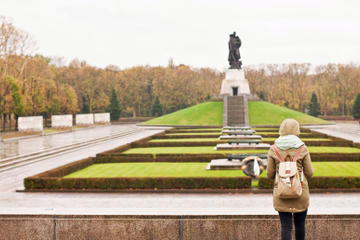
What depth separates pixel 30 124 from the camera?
41625 millimetres

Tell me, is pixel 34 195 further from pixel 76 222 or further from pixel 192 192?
pixel 76 222

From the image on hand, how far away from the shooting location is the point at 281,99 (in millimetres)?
84438

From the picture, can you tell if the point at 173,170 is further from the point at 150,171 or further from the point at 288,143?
the point at 288,143

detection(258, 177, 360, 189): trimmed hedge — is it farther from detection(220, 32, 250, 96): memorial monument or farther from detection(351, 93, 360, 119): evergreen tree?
detection(351, 93, 360, 119): evergreen tree

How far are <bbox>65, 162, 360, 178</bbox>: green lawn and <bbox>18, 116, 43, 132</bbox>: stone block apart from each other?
2579 centimetres

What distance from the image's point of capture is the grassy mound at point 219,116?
1914 inches

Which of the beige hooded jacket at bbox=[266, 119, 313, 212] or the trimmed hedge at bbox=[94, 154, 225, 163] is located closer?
the beige hooded jacket at bbox=[266, 119, 313, 212]

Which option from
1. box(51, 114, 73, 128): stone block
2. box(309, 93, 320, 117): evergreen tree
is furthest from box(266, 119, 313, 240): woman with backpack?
box(309, 93, 320, 117): evergreen tree

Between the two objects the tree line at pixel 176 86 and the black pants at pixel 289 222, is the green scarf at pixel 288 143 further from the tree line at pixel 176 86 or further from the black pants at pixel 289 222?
the tree line at pixel 176 86

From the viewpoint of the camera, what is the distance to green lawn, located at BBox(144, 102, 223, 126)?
4953 cm

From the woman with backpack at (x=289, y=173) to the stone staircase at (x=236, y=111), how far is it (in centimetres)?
4052

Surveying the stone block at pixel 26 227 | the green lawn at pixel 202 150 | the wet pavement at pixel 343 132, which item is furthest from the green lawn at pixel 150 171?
the wet pavement at pixel 343 132

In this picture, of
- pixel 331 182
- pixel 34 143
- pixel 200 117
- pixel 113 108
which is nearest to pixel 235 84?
pixel 200 117

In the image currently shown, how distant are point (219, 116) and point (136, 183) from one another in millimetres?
37808
